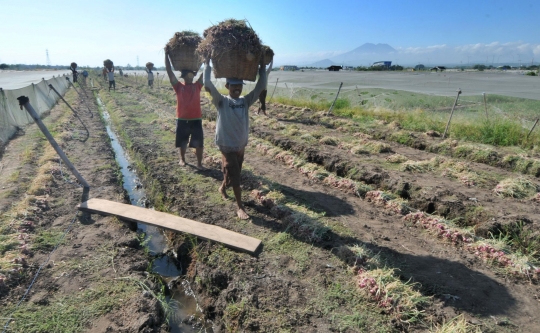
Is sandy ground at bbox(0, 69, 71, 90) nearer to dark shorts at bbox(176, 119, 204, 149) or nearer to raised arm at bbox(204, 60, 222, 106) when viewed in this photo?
dark shorts at bbox(176, 119, 204, 149)

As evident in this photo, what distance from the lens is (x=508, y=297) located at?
3.18m

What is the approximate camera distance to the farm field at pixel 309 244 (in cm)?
296

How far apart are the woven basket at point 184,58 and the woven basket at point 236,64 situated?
5.26 feet

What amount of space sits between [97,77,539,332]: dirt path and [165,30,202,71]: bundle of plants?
2.12 m

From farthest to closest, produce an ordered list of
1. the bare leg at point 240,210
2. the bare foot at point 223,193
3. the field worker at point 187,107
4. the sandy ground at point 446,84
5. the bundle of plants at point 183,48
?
1. the sandy ground at point 446,84
2. the field worker at point 187,107
3. the bundle of plants at point 183,48
4. the bare foot at point 223,193
5. the bare leg at point 240,210

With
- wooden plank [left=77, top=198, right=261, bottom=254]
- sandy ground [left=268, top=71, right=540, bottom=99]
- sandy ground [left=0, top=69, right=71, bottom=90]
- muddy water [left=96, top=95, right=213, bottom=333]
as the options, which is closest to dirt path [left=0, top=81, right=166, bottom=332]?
wooden plank [left=77, top=198, right=261, bottom=254]

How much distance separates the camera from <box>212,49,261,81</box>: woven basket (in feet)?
13.4

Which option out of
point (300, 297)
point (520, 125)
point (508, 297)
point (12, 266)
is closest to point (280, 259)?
point (300, 297)

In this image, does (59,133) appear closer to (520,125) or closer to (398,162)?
(398,162)

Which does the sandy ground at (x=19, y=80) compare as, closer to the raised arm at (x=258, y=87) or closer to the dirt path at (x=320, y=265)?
the dirt path at (x=320, y=265)

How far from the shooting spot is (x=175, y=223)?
432cm

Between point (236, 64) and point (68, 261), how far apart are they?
306 centimetres

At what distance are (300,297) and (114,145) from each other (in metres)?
9.18

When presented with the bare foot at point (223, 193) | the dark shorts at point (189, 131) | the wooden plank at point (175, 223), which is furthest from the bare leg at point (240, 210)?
the dark shorts at point (189, 131)
